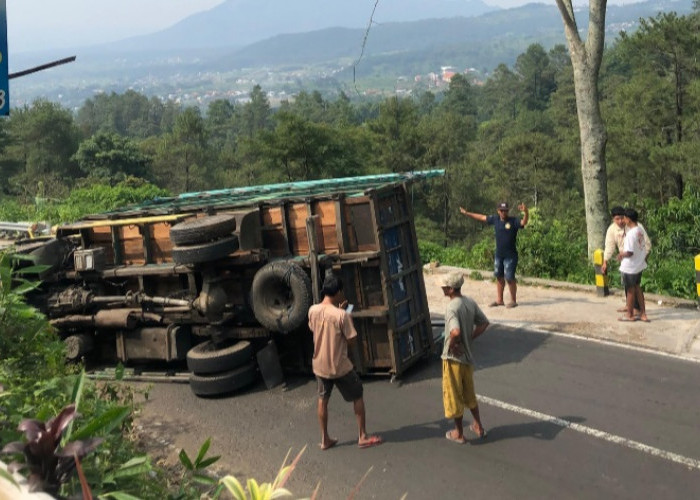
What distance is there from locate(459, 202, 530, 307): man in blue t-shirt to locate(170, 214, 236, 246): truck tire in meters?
4.34

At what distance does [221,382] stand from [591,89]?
9473 millimetres

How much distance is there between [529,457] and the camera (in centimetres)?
623

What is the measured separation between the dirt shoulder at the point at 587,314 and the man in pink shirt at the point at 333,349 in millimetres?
2359

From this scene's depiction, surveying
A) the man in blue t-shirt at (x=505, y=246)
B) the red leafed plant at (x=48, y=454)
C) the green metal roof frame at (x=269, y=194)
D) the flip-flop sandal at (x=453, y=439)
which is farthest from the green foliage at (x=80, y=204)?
the red leafed plant at (x=48, y=454)

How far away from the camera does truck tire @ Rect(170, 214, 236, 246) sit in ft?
26.2

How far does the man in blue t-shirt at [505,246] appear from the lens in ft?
Result: 35.9

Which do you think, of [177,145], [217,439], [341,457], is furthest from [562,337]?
[177,145]

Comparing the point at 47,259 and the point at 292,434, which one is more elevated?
the point at 47,259

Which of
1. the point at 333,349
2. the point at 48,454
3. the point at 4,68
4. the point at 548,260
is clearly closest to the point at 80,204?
the point at 548,260

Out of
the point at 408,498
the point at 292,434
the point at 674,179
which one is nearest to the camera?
the point at 408,498

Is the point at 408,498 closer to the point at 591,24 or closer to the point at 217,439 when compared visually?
the point at 217,439

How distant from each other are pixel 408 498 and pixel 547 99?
115 metres

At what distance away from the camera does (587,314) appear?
413 inches

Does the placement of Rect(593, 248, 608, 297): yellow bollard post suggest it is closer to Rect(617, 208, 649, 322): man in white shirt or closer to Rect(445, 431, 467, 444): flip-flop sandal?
Rect(617, 208, 649, 322): man in white shirt
